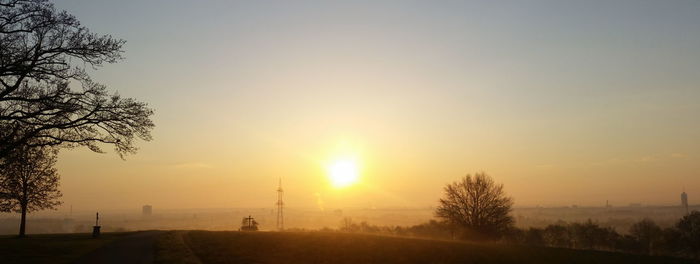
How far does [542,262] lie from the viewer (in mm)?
37281

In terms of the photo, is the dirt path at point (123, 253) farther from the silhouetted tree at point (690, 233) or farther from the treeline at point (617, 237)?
the silhouetted tree at point (690, 233)

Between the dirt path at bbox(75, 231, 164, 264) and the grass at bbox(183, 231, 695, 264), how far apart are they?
3352 mm

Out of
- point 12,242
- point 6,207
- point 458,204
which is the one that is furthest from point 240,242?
point 458,204

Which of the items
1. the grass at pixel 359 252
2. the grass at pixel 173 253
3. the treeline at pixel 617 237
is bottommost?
the treeline at pixel 617 237

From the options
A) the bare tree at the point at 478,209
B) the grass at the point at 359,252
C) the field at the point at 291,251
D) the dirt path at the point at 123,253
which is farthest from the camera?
the bare tree at the point at 478,209

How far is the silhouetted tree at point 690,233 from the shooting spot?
71812mm

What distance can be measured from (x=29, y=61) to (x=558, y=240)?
284 feet

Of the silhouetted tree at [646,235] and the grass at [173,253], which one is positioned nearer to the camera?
the grass at [173,253]

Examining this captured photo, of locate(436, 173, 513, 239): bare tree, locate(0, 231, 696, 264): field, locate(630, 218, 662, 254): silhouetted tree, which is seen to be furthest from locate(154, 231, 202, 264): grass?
locate(630, 218, 662, 254): silhouetted tree

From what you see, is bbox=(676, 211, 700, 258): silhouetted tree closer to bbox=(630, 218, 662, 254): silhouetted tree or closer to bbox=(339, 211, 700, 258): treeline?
bbox=(339, 211, 700, 258): treeline

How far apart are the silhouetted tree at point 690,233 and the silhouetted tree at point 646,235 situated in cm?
418

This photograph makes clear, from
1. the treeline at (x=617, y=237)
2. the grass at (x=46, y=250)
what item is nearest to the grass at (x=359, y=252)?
the grass at (x=46, y=250)

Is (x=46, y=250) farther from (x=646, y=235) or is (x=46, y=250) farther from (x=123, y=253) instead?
(x=646, y=235)

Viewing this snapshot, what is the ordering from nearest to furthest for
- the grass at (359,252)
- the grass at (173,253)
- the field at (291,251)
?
the grass at (173,253), the field at (291,251), the grass at (359,252)
